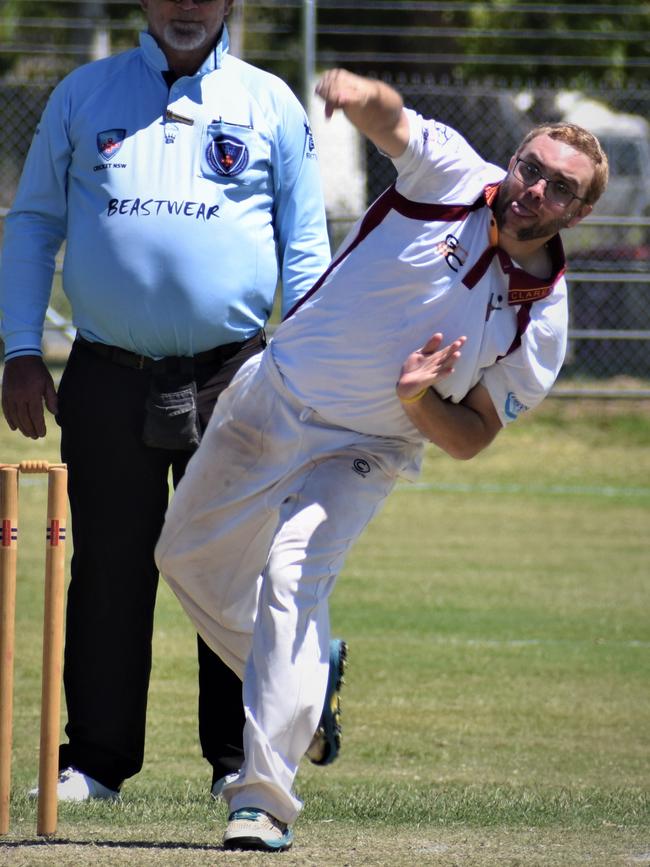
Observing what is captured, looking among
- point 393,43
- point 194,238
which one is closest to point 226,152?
point 194,238

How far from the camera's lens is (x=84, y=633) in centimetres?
554

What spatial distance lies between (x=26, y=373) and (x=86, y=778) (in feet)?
4.60

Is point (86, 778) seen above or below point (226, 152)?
below

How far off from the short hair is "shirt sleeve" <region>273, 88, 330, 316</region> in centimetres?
102

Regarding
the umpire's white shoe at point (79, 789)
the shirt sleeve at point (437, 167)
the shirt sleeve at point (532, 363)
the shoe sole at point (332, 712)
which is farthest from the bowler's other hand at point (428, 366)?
the umpire's white shoe at point (79, 789)

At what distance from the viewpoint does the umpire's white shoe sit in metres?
5.37

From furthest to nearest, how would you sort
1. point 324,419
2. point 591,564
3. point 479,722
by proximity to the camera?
point 591,564 → point 479,722 → point 324,419

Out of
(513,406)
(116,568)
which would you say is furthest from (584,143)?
(116,568)

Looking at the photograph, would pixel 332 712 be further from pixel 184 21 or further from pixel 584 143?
pixel 184 21

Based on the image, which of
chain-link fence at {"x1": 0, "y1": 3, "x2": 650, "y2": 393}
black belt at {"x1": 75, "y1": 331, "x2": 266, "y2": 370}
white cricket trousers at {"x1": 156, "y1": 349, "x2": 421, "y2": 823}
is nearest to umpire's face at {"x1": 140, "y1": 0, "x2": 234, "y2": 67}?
black belt at {"x1": 75, "y1": 331, "x2": 266, "y2": 370}

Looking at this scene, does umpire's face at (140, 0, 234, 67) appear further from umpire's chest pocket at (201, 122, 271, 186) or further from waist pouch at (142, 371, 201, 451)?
waist pouch at (142, 371, 201, 451)

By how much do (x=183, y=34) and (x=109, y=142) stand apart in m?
0.44

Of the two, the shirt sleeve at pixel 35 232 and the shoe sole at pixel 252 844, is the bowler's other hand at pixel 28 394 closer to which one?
the shirt sleeve at pixel 35 232

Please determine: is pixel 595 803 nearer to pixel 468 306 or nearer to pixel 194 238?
pixel 468 306
